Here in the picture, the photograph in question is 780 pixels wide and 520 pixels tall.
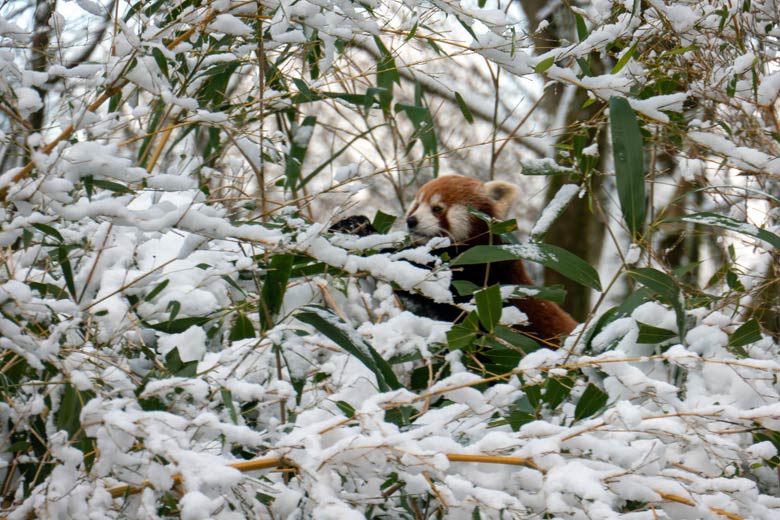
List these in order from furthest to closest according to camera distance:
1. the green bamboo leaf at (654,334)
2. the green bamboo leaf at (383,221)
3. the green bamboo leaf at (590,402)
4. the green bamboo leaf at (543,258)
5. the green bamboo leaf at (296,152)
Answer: the green bamboo leaf at (383,221)
the green bamboo leaf at (296,152)
the green bamboo leaf at (543,258)
the green bamboo leaf at (654,334)
the green bamboo leaf at (590,402)

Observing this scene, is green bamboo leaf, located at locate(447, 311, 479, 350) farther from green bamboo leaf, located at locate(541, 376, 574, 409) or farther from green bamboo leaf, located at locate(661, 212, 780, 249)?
green bamboo leaf, located at locate(661, 212, 780, 249)

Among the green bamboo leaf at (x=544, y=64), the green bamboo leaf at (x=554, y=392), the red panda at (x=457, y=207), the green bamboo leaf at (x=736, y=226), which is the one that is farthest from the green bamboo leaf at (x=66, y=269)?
the red panda at (x=457, y=207)

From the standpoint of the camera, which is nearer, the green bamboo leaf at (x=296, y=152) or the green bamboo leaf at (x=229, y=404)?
the green bamboo leaf at (x=229, y=404)

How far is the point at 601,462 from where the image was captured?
1.52 m

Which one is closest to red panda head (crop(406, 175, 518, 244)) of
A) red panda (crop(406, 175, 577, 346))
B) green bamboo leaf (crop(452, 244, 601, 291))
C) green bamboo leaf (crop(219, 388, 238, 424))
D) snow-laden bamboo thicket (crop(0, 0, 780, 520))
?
red panda (crop(406, 175, 577, 346))

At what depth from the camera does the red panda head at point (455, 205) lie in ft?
16.3

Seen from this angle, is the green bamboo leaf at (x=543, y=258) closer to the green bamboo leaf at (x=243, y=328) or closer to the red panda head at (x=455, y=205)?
the green bamboo leaf at (x=243, y=328)

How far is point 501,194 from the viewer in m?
5.16

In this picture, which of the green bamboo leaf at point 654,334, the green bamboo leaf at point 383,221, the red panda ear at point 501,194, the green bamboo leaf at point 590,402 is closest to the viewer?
the green bamboo leaf at point 590,402

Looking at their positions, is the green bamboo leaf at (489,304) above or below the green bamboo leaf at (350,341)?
above

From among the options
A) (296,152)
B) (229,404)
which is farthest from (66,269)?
(296,152)

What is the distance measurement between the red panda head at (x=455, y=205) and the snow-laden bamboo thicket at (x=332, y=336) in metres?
2.20

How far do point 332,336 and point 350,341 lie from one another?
48 millimetres

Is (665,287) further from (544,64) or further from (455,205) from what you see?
(455,205)
